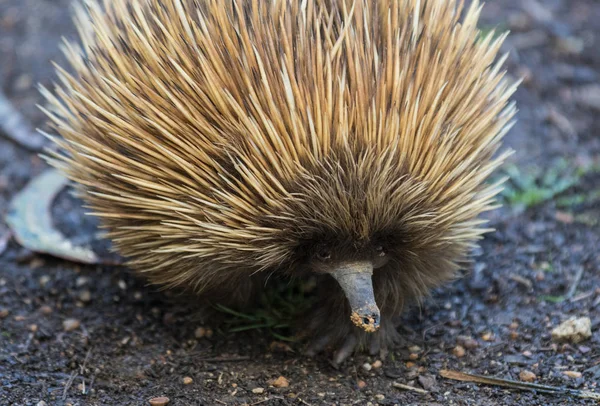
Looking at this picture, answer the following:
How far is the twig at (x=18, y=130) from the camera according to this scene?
18.6ft

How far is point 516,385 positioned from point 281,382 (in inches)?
40.8

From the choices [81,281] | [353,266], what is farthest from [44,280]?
[353,266]

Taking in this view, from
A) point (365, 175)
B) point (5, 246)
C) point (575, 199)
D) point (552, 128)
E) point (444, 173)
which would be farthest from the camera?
point (552, 128)

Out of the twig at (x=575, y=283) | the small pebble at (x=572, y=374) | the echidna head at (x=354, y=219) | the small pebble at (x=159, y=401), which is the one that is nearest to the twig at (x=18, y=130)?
the small pebble at (x=159, y=401)

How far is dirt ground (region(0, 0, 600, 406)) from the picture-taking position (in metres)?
3.46

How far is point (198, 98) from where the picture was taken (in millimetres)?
3092

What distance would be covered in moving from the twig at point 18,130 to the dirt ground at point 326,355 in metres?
0.13

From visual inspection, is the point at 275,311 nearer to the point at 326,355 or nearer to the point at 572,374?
the point at 326,355

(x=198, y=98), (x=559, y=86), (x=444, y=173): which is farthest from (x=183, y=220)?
(x=559, y=86)

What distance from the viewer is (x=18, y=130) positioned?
5.79 m

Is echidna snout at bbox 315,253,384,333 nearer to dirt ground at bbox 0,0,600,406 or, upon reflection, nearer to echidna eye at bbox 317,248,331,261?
echidna eye at bbox 317,248,331,261

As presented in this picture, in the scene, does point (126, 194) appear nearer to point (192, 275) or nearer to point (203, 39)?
point (192, 275)

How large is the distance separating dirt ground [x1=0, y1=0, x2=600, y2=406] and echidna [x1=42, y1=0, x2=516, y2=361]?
465 mm

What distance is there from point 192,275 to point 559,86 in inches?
157
